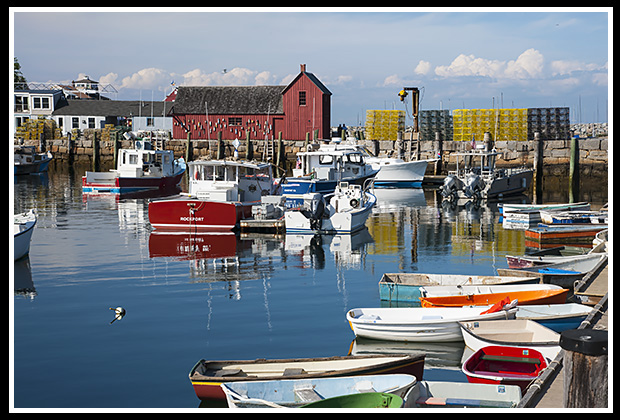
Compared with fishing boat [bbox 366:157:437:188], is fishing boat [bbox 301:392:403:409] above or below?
below

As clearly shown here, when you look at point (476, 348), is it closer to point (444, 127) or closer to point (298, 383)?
point (298, 383)

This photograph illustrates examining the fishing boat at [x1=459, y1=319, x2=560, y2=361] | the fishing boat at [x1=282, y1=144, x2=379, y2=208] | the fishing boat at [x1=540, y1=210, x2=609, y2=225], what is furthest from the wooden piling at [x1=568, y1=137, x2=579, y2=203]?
the fishing boat at [x1=459, y1=319, x2=560, y2=361]

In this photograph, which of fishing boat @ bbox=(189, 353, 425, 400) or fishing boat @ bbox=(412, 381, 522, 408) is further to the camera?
fishing boat @ bbox=(189, 353, 425, 400)

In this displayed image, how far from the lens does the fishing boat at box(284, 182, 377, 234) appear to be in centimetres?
2267

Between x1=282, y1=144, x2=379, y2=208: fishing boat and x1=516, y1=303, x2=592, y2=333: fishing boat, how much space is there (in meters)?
20.1

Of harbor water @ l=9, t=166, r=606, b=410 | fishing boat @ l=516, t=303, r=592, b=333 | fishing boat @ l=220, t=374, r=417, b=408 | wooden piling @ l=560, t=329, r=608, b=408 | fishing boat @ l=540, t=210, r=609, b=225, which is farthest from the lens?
fishing boat @ l=540, t=210, r=609, b=225

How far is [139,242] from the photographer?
21828mm

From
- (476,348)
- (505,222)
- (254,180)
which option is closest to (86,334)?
(476,348)

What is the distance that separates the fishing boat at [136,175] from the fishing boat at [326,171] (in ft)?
26.6

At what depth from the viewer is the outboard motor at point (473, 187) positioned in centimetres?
3344

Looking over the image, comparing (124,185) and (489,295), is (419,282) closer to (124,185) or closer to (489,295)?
(489,295)

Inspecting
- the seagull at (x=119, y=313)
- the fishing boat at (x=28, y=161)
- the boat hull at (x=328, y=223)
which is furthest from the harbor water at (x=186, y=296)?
the fishing boat at (x=28, y=161)

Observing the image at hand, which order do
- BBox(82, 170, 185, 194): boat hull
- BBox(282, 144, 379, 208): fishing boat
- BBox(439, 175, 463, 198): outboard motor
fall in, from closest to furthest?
BBox(282, 144, 379, 208): fishing boat
BBox(439, 175, 463, 198): outboard motor
BBox(82, 170, 185, 194): boat hull

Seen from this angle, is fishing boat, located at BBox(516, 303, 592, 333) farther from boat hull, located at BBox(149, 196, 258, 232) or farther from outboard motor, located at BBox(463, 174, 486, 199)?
outboard motor, located at BBox(463, 174, 486, 199)
